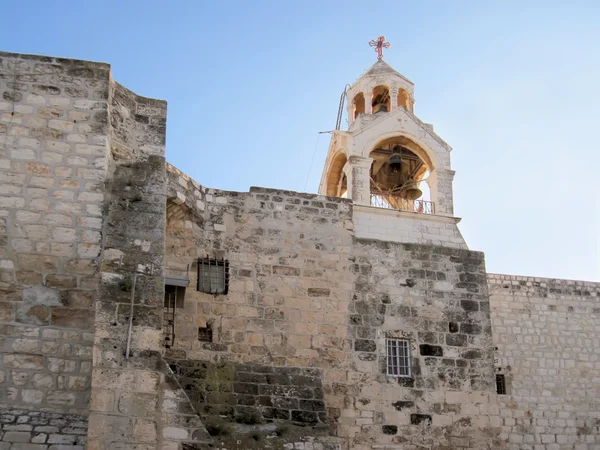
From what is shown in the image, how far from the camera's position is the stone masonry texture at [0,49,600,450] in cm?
738

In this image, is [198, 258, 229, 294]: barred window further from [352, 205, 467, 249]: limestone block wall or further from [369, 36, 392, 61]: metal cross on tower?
[369, 36, 392, 61]: metal cross on tower

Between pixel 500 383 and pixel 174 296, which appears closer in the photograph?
pixel 174 296

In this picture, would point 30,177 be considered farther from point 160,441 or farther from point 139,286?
point 160,441

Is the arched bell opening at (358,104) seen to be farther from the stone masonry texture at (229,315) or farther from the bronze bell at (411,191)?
the stone masonry texture at (229,315)

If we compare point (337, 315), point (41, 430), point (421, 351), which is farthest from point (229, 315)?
point (41, 430)

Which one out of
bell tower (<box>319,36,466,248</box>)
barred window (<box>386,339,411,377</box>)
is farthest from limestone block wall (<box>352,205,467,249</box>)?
barred window (<box>386,339,411,377</box>)

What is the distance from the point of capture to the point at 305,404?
9.90 meters

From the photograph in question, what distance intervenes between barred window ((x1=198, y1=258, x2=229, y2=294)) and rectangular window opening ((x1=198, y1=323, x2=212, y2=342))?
0.48 metres

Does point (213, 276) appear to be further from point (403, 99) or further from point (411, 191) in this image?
point (403, 99)

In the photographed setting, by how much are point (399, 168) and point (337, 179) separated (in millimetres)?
1144

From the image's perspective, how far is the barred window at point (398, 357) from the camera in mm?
11430

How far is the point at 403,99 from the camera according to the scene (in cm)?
1497

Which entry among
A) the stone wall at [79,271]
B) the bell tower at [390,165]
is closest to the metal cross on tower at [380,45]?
the bell tower at [390,165]

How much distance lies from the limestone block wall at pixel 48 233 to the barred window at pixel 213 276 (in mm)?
2772
